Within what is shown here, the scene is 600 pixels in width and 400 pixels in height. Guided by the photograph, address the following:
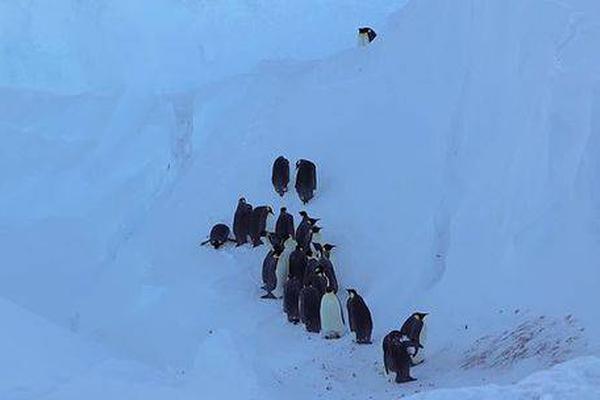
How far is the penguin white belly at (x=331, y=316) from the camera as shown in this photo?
10195 millimetres

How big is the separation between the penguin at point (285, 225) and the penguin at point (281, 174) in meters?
0.77

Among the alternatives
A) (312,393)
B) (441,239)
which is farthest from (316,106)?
(312,393)

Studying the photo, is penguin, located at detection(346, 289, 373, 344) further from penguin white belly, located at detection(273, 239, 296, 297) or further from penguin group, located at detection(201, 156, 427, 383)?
penguin white belly, located at detection(273, 239, 296, 297)

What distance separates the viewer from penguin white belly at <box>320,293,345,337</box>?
1020 centimetres

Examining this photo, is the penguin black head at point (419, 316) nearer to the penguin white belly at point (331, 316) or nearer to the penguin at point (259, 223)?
the penguin white belly at point (331, 316)

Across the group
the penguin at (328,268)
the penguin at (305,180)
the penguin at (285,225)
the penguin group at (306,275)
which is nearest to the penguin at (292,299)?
the penguin group at (306,275)

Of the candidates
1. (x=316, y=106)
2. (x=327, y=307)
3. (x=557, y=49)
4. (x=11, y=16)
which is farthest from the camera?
(x=11, y=16)

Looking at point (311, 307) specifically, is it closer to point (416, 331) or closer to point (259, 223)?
point (416, 331)

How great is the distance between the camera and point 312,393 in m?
8.98

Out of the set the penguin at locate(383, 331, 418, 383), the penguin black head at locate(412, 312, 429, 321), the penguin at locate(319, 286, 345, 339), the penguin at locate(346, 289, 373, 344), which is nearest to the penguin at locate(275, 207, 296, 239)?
the penguin at locate(319, 286, 345, 339)

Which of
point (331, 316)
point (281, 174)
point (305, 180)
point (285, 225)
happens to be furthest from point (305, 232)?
point (331, 316)

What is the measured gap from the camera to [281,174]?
12.8 m

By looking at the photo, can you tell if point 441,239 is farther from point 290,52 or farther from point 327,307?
point 290,52

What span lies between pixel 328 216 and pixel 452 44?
248 cm
